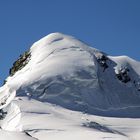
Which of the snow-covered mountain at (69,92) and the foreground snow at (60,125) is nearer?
the foreground snow at (60,125)

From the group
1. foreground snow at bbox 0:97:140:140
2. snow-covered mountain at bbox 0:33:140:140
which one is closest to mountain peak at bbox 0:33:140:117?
snow-covered mountain at bbox 0:33:140:140

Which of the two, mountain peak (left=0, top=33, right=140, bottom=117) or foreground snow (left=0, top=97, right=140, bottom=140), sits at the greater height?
mountain peak (left=0, top=33, right=140, bottom=117)

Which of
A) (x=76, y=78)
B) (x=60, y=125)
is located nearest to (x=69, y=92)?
(x=76, y=78)

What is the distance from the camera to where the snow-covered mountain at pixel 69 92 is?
5299cm

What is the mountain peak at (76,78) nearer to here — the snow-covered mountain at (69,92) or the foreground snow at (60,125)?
the snow-covered mountain at (69,92)

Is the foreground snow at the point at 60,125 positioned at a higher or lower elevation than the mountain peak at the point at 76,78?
lower

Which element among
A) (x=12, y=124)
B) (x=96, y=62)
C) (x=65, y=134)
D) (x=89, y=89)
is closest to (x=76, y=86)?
(x=89, y=89)

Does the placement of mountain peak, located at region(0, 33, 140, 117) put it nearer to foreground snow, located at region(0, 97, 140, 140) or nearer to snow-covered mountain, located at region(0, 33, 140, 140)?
snow-covered mountain, located at region(0, 33, 140, 140)

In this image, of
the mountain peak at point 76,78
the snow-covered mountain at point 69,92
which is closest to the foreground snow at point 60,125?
the snow-covered mountain at point 69,92

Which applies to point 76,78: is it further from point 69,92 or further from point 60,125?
point 60,125

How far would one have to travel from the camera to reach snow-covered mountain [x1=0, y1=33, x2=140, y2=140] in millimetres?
52991

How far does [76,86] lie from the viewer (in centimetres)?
6619

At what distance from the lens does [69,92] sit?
214 ft

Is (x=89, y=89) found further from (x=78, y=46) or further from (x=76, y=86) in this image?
A: (x=78, y=46)
